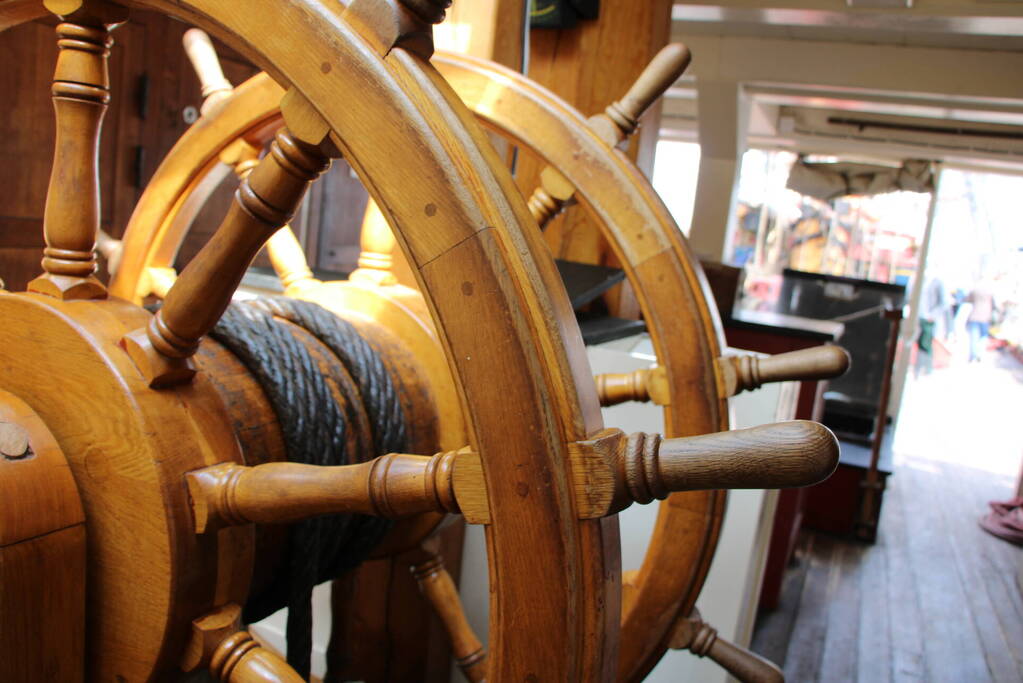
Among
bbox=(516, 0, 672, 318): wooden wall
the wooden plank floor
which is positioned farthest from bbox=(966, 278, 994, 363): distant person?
bbox=(516, 0, 672, 318): wooden wall

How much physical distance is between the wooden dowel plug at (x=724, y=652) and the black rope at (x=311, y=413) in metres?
0.34

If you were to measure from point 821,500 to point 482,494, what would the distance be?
14.4 ft

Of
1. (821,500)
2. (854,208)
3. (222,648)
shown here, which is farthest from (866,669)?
(854,208)

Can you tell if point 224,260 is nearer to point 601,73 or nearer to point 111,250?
point 111,250

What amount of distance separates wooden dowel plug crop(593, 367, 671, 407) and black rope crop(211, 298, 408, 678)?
24cm

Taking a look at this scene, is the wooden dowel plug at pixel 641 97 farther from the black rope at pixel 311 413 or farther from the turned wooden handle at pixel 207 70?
the turned wooden handle at pixel 207 70

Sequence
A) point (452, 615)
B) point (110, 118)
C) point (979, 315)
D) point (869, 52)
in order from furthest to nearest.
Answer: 1. point (979, 315)
2. point (869, 52)
3. point (110, 118)
4. point (452, 615)

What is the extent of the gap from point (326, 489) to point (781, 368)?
0.49m

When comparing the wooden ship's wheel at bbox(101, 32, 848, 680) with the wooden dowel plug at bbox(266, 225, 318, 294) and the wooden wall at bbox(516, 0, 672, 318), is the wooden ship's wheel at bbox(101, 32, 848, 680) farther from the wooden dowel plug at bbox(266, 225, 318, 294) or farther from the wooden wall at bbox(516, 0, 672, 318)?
the wooden wall at bbox(516, 0, 672, 318)

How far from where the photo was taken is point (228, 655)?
581 millimetres

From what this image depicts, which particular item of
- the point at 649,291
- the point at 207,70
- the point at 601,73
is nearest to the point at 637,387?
the point at 649,291

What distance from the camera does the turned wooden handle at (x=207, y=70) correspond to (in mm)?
1030

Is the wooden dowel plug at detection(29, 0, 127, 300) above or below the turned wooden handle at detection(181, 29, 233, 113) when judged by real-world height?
below

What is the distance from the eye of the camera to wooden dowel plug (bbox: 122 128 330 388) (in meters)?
0.50
